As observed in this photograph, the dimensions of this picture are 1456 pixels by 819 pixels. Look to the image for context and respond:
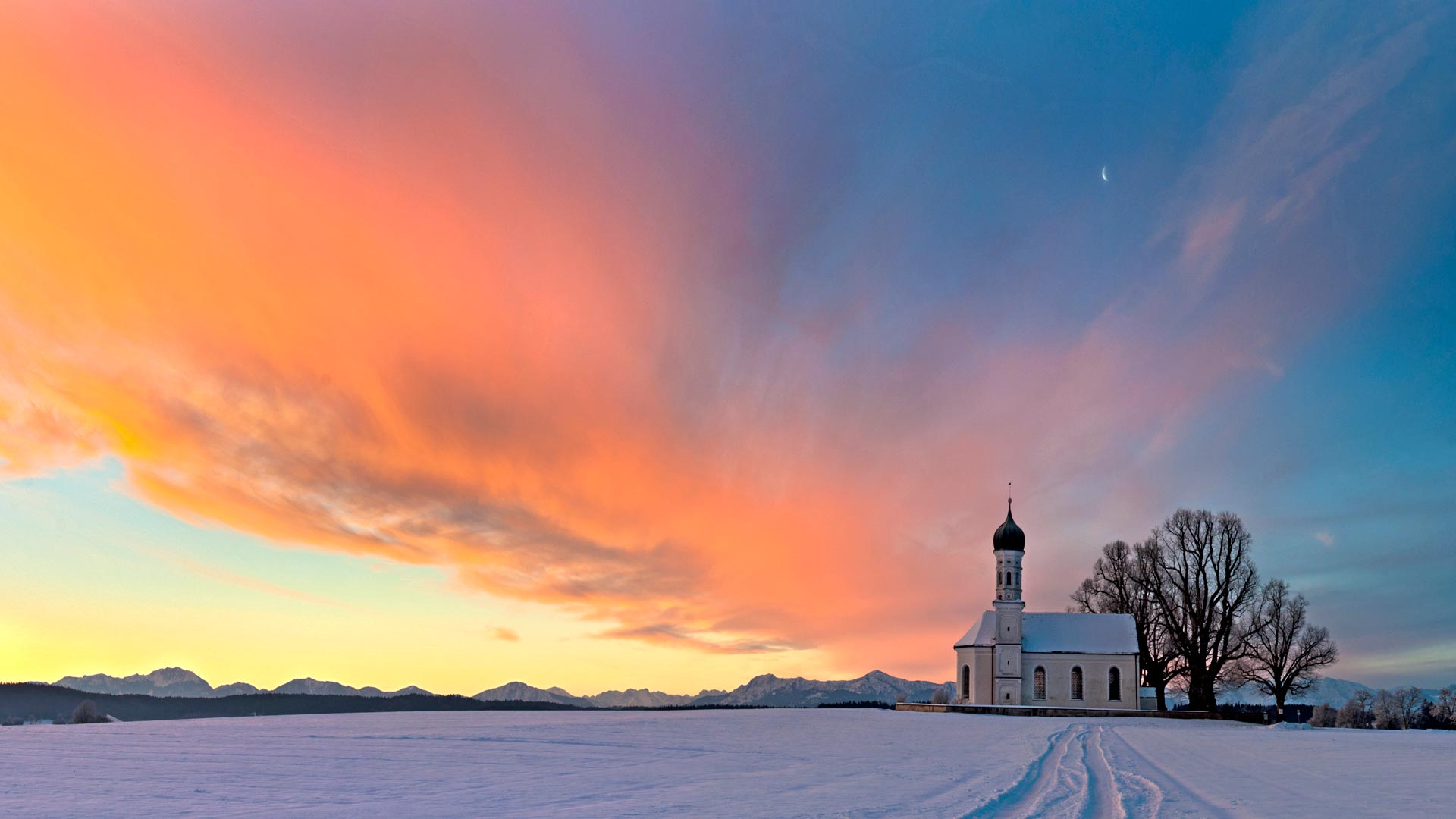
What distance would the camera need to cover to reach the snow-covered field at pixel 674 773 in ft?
50.2

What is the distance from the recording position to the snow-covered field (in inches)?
603

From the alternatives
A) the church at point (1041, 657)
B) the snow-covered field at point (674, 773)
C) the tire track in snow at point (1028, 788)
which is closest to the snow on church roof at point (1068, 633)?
the church at point (1041, 657)

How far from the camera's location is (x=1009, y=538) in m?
87.2

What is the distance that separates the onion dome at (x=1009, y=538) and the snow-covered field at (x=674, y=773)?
47132mm

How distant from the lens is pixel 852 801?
16141 mm

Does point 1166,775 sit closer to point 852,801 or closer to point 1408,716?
point 852,801

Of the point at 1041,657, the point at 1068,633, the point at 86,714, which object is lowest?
the point at 86,714

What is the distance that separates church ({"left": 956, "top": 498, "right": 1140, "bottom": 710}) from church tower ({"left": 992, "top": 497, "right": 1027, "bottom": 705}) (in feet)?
0.23

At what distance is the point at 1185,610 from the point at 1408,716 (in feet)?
63.5

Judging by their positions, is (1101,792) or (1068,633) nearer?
(1101,792)

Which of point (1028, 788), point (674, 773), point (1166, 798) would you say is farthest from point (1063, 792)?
point (674, 773)

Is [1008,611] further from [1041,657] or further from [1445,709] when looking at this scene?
[1445,709]

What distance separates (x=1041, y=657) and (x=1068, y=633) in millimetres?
3432

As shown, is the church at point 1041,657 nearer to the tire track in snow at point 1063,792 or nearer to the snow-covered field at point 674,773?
the snow-covered field at point 674,773
